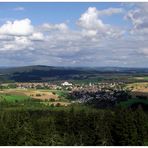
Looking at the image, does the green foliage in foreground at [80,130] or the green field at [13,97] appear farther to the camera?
the green field at [13,97]

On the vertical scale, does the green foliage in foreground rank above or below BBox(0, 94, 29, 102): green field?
above

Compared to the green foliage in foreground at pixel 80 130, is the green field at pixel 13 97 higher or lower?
lower

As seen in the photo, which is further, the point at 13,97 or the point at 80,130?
the point at 13,97

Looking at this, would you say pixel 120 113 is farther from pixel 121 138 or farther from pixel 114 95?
pixel 114 95

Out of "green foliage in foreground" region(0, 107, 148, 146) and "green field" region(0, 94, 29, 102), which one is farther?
"green field" region(0, 94, 29, 102)

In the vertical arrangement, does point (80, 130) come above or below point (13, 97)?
above

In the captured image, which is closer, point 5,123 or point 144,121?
point 5,123

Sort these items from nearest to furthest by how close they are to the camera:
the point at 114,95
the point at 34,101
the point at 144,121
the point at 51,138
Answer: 1. the point at 51,138
2. the point at 144,121
3. the point at 34,101
4. the point at 114,95

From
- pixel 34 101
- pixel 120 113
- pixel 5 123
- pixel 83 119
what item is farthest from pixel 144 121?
pixel 34 101
